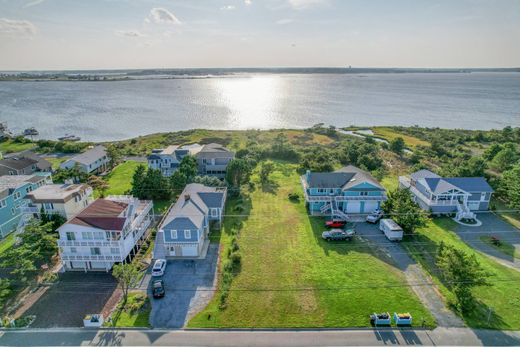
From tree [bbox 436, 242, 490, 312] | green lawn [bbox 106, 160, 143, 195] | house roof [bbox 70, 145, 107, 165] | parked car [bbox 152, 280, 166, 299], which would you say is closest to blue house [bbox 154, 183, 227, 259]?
parked car [bbox 152, 280, 166, 299]

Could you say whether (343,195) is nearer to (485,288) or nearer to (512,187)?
(485,288)

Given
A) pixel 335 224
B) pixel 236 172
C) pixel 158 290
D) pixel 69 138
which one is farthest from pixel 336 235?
pixel 69 138

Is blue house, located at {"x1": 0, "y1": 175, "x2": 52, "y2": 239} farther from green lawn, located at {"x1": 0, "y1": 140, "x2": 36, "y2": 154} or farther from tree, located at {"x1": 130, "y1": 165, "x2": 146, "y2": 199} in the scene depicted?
green lawn, located at {"x1": 0, "y1": 140, "x2": 36, "y2": 154}

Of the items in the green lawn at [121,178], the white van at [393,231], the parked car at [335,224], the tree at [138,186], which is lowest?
the green lawn at [121,178]

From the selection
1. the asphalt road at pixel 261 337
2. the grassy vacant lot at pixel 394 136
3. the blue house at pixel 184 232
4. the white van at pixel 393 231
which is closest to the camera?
the asphalt road at pixel 261 337

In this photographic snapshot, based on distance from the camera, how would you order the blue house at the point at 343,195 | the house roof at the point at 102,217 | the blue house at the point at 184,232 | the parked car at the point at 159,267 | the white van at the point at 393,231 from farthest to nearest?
the blue house at the point at 343,195 < the white van at the point at 393,231 < the blue house at the point at 184,232 < the house roof at the point at 102,217 < the parked car at the point at 159,267

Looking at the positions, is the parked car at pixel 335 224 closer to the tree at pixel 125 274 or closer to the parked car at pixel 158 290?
the parked car at pixel 158 290

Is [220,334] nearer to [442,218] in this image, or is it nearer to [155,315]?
[155,315]

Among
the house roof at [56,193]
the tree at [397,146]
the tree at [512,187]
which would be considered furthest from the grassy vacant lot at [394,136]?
the house roof at [56,193]
